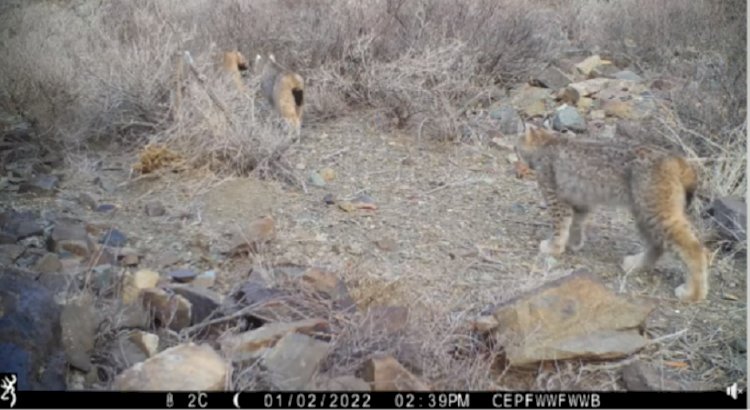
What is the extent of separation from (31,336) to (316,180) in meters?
3.45

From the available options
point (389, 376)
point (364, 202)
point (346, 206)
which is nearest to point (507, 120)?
point (364, 202)

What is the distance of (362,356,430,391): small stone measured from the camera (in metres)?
3.88

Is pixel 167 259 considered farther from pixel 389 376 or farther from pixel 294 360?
pixel 389 376

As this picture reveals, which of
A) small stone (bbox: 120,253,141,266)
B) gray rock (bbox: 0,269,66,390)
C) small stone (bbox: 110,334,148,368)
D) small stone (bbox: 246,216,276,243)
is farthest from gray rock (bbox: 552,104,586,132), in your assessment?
gray rock (bbox: 0,269,66,390)

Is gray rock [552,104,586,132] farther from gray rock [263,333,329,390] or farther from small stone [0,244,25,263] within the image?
small stone [0,244,25,263]

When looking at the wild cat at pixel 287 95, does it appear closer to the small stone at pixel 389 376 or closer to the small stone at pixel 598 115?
the small stone at pixel 598 115

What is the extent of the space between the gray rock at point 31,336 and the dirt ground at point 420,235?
1190 mm

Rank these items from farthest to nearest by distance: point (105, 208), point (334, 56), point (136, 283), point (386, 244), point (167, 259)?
1. point (334, 56)
2. point (105, 208)
3. point (386, 244)
4. point (167, 259)
5. point (136, 283)

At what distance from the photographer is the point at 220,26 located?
10.7m

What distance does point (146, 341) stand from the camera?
4422 millimetres

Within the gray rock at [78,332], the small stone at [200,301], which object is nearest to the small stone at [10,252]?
the gray rock at [78,332]

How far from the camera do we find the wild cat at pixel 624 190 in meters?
5.33

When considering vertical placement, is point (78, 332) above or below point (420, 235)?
above

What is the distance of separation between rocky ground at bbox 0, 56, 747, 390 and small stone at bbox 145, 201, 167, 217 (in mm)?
31
